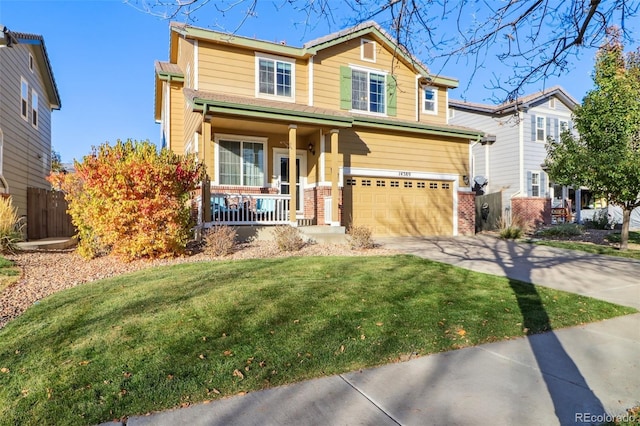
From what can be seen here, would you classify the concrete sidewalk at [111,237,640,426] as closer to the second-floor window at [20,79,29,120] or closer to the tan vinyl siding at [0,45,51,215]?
the tan vinyl siding at [0,45,51,215]

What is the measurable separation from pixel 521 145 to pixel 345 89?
12.0 m

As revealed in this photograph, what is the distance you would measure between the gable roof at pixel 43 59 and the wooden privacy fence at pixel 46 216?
5087 millimetres

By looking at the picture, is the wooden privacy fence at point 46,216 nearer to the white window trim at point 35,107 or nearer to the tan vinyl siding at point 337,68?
the white window trim at point 35,107

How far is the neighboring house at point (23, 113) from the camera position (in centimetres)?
Result: 1226

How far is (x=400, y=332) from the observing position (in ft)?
13.6

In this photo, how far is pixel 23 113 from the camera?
14438 mm

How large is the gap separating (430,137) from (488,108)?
899 centimetres

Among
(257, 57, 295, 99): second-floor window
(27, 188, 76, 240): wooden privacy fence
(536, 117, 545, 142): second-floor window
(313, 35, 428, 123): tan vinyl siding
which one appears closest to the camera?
(257, 57, 295, 99): second-floor window

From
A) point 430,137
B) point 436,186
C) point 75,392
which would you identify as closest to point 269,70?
point 430,137

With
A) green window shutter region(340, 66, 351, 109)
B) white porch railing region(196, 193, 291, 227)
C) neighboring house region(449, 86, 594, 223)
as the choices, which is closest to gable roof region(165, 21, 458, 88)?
green window shutter region(340, 66, 351, 109)

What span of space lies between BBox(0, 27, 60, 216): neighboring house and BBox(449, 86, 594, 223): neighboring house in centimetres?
2008

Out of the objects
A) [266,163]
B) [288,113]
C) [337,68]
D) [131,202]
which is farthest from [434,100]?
[131,202]

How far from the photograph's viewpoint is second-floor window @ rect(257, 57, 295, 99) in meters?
13.5

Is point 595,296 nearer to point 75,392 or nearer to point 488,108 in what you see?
point 75,392
